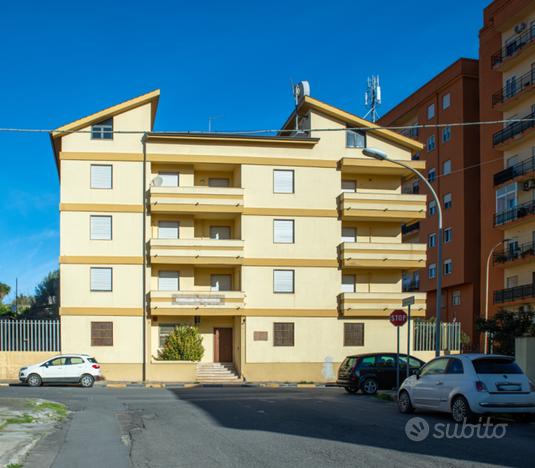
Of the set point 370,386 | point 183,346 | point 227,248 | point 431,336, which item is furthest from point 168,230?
point 370,386

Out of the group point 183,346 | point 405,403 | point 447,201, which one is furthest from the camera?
point 447,201

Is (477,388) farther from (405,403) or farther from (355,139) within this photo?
(355,139)

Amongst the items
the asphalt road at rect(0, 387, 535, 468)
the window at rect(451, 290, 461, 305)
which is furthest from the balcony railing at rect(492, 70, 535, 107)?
the asphalt road at rect(0, 387, 535, 468)

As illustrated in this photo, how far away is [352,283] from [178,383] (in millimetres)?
11035

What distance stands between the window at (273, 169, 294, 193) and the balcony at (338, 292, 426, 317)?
6.20 metres

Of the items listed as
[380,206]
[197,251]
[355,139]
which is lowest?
[197,251]

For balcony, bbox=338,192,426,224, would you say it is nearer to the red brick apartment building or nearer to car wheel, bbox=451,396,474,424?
the red brick apartment building

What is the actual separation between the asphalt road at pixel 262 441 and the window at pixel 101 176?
20.9m

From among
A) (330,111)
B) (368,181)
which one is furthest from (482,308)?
(330,111)

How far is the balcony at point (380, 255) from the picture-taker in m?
40.0

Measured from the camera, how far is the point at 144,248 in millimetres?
39219

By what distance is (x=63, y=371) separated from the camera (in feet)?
Result: 109

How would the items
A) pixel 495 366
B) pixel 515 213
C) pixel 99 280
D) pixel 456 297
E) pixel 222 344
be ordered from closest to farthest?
pixel 495 366 < pixel 99 280 < pixel 222 344 < pixel 515 213 < pixel 456 297

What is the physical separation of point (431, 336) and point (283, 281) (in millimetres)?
8708
